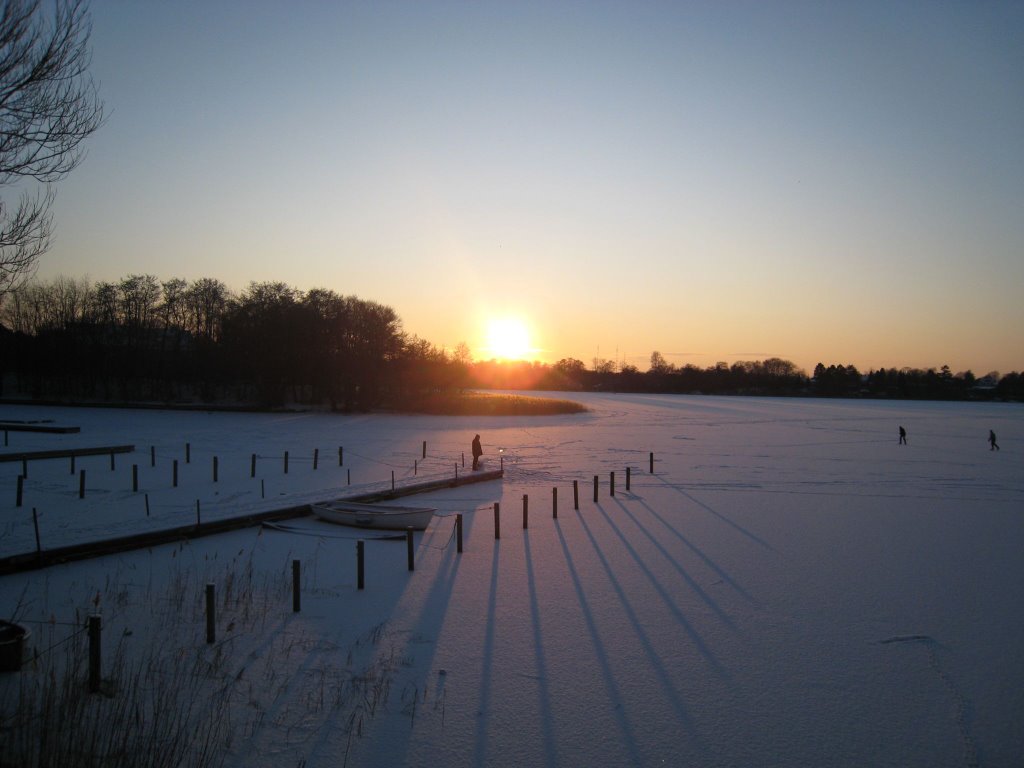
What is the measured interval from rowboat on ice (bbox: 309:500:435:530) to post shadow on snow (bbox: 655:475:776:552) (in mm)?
7031

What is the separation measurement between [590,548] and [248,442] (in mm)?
24770

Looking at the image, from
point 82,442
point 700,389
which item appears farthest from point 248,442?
point 700,389

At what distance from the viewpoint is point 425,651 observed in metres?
8.26

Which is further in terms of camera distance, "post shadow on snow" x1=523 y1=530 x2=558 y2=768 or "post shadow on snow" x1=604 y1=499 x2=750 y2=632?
"post shadow on snow" x1=604 y1=499 x2=750 y2=632

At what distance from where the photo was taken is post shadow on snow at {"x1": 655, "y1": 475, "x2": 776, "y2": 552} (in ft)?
46.1

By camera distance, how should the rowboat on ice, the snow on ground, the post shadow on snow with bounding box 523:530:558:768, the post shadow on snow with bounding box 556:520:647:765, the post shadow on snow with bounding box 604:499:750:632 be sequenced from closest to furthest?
the post shadow on snow with bounding box 523:530:558:768 → the post shadow on snow with bounding box 556:520:647:765 → the snow on ground → the post shadow on snow with bounding box 604:499:750:632 → the rowboat on ice

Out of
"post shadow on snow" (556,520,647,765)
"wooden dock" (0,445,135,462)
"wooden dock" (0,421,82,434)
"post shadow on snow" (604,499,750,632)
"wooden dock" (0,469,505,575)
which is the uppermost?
"wooden dock" (0,421,82,434)

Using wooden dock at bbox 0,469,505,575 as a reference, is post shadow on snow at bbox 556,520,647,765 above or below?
below

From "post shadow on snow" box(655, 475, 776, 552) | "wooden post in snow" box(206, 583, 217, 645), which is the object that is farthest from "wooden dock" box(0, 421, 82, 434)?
"wooden post in snow" box(206, 583, 217, 645)

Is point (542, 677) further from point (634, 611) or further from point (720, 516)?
point (720, 516)

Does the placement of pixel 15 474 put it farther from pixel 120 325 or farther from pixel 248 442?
pixel 120 325

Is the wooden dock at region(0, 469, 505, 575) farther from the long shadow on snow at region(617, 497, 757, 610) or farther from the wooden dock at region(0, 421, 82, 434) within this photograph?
the wooden dock at region(0, 421, 82, 434)

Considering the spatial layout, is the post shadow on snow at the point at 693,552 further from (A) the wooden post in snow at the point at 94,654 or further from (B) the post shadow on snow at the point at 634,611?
(A) the wooden post in snow at the point at 94,654

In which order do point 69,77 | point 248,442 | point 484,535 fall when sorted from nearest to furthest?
point 69,77
point 484,535
point 248,442
